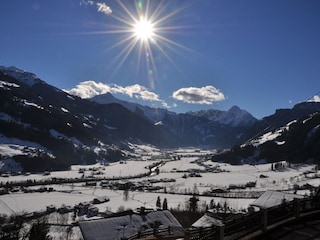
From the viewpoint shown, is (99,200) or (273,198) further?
(99,200)

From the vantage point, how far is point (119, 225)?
131 feet

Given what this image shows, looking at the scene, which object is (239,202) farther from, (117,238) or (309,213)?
(309,213)

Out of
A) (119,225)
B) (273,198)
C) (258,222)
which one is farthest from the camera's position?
(273,198)

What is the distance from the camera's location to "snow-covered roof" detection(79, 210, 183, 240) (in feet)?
123

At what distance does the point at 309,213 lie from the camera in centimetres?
1477

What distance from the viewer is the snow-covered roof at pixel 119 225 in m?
37.4

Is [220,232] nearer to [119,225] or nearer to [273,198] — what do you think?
[119,225]

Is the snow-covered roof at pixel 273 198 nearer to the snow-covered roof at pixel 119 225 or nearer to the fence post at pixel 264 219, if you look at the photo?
the snow-covered roof at pixel 119 225

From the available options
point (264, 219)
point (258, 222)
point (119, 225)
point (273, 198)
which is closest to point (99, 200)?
point (273, 198)

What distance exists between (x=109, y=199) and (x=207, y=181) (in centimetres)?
8691

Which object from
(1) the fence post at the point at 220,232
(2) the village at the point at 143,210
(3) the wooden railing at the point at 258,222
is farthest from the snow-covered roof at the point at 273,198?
(1) the fence post at the point at 220,232

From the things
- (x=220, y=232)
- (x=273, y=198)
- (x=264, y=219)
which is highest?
(x=264, y=219)

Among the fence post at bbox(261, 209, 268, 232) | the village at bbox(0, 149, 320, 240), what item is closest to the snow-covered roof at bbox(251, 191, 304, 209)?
the village at bbox(0, 149, 320, 240)

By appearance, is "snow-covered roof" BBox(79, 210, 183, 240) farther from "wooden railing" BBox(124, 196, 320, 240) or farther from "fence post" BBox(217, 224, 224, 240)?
"fence post" BBox(217, 224, 224, 240)
